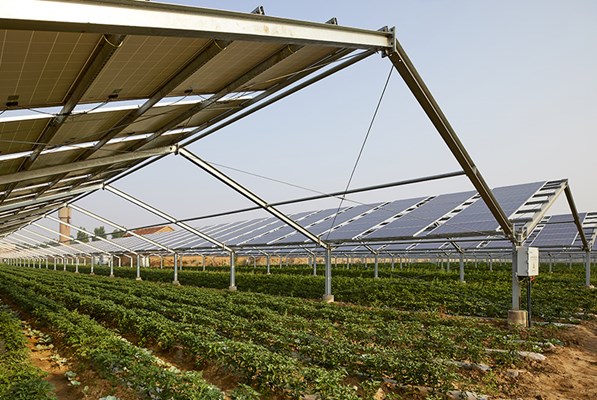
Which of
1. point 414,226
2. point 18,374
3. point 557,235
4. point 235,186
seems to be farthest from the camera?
point 557,235

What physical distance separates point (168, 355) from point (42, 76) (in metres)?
6.72

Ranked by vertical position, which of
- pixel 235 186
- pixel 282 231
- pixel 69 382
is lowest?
pixel 69 382

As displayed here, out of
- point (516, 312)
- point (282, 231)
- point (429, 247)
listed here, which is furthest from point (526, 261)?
point (429, 247)

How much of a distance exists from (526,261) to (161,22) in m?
11.9

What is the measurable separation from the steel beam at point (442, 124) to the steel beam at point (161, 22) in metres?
1.66

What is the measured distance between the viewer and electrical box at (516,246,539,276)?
12.7 metres

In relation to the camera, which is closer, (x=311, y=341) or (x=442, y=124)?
(x=311, y=341)

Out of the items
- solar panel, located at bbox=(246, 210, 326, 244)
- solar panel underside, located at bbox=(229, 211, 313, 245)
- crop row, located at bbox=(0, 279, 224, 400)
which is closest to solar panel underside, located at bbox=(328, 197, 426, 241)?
solar panel, located at bbox=(246, 210, 326, 244)

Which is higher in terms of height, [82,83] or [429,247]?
[82,83]

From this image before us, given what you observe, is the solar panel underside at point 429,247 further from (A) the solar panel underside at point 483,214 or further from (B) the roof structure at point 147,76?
(B) the roof structure at point 147,76

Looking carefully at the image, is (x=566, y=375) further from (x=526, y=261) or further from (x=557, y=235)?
(x=557, y=235)

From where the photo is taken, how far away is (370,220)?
22.1 metres

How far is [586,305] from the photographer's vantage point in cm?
1608

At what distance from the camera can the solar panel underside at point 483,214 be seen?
15047 mm
